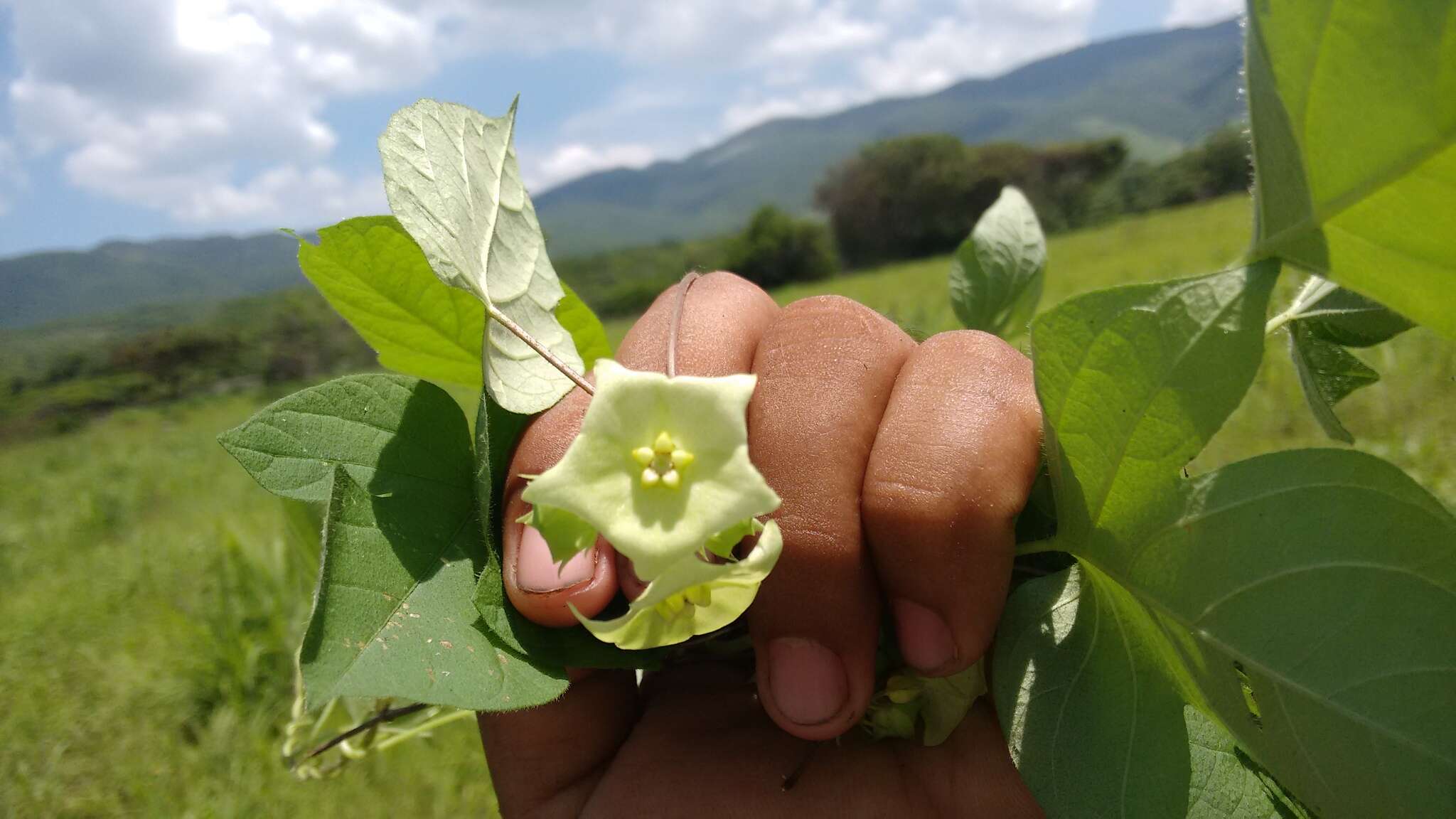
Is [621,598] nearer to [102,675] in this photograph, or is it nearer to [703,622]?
[703,622]

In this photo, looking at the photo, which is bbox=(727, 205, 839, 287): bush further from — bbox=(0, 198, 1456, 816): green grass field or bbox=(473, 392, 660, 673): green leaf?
bbox=(473, 392, 660, 673): green leaf

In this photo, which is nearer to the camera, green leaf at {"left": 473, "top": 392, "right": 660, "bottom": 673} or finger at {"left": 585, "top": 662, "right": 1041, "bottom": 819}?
green leaf at {"left": 473, "top": 392, "right": 660, "bottom": 673}

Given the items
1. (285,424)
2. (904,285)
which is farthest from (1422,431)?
(904,285)

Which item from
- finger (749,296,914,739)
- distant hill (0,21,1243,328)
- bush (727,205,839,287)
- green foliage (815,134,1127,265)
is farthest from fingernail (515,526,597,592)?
distant hill (0,21,1243,328)

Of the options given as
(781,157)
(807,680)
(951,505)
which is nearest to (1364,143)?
(951,505)

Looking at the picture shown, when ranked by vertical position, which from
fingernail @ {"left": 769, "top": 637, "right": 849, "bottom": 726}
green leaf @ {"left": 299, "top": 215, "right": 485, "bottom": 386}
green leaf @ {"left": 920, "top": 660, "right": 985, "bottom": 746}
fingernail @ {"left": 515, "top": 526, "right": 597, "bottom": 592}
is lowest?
green leaf @ {"left": 920, "top": 660, "right": 985, "bottom": 746}

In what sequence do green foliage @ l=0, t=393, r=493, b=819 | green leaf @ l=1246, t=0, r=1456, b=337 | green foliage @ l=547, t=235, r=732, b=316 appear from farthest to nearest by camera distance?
green foliage @ l=547, t=235, r=732, b=316 → green foliage @ l=0, t=393, r=493, b=819 → green leaf @ l=1246, t=0, r=1456, b=337
